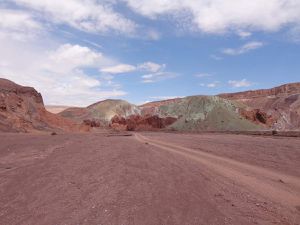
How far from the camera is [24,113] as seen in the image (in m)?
48.8

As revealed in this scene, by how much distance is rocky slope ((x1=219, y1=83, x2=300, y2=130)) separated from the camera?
74.1 metres

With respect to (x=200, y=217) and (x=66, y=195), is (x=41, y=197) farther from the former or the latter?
(x=200, y=217)

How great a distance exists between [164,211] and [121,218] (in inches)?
34.1

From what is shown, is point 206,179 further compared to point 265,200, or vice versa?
point 206,179

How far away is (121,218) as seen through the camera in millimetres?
7004

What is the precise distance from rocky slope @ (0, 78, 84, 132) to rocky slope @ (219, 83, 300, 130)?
117ft

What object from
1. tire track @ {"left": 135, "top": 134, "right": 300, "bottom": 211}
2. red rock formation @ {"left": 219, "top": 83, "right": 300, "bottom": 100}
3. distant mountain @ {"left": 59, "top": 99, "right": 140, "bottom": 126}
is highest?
red rock formation @ {"left": 219, "top": 83, "right": 300, "bottom": 100}

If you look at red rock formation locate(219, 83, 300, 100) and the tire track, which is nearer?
the tire track

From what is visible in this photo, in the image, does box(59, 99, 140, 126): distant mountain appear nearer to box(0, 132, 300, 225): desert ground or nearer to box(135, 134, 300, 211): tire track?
box(135, 134, 300, 211): tire track

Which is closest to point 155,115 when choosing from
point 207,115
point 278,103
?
point 207,115

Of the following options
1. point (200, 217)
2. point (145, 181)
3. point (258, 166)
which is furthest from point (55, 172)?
point (258, 166)

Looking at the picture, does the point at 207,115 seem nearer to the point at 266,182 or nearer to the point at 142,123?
the point at 142,123

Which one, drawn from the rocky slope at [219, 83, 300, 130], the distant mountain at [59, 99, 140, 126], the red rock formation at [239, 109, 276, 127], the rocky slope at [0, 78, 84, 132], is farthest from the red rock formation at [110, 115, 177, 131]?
the rocky slope at [0, 78, 84, 132]

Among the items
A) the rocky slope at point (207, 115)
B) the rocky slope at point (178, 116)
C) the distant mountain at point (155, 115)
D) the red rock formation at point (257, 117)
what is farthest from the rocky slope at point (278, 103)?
the rocky slope at point (207, 115)
